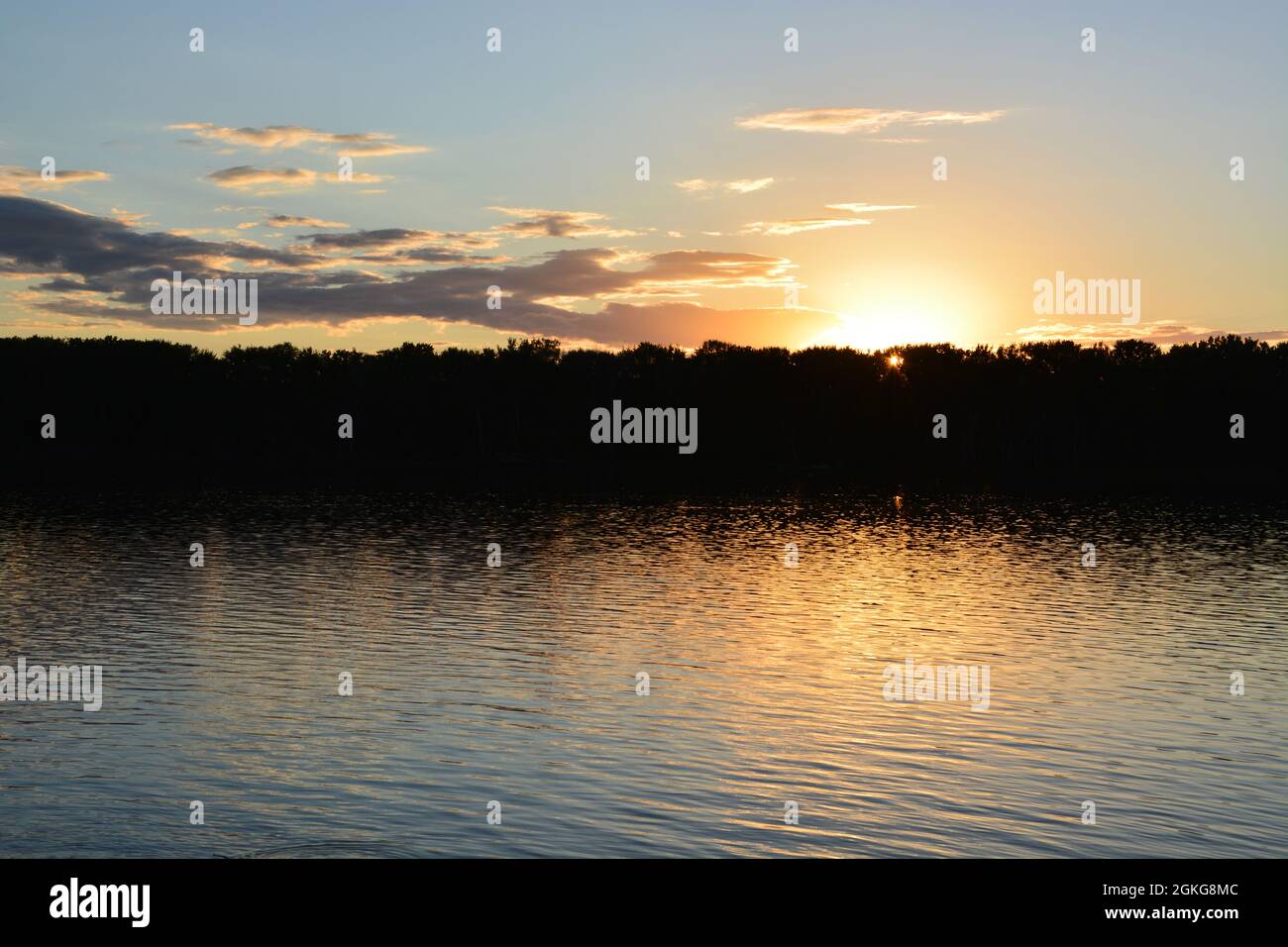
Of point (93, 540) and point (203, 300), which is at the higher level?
point (203, 300)

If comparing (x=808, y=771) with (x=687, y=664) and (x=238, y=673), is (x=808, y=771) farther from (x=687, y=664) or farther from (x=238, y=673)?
(x=238, y=673)

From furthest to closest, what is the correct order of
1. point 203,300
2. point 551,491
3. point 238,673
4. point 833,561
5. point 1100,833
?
point 551,491 < point 833,561 < point 203,300 < point 238,673 < point 1100,833

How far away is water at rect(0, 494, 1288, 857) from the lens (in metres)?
21.5

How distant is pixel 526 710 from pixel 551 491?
4316 inches

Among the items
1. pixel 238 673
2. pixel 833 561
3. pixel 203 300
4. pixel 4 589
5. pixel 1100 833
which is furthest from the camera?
pixel 833 561

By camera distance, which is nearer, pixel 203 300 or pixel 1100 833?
pixel 1100 833

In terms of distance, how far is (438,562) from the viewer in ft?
210

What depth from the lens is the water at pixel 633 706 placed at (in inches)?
845

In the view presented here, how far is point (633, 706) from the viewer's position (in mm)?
31422

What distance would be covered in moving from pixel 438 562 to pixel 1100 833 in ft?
152

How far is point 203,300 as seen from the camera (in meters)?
56.2
